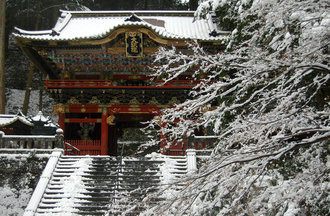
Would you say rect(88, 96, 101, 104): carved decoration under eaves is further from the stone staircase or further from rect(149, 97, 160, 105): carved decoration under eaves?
the stone staircase

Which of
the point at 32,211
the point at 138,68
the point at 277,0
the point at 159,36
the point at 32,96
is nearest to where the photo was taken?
the point at 277,0

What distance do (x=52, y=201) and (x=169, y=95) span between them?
6430 mm

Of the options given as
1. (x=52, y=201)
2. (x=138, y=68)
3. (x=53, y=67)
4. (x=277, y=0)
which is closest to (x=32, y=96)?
(x=53, y=67)

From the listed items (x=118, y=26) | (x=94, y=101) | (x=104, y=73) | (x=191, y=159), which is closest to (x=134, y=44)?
(x=118, y=26)

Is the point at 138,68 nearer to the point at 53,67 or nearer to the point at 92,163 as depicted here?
the point at 53,67

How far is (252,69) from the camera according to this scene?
448cm

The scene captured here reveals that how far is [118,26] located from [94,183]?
5.78m

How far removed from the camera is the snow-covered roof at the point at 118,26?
13.6 meters

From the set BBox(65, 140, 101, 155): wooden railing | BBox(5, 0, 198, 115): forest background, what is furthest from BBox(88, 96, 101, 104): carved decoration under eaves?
BBox(5, 0, 198, 115): forest background

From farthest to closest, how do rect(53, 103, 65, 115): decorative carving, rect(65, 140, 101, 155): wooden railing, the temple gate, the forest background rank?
the forest background → rect(53, 103, 65, 115): decorative carving → the temple gate → rect(65, 140, 101, 155): wooden railing

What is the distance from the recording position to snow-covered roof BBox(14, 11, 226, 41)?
44.7 feet

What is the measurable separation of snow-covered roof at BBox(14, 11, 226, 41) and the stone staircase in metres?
4.78

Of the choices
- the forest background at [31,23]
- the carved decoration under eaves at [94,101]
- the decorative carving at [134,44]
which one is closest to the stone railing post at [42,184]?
the carved decoration under eaves at [94,101]

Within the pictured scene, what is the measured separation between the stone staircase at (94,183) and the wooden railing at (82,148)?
1811 millimetres
